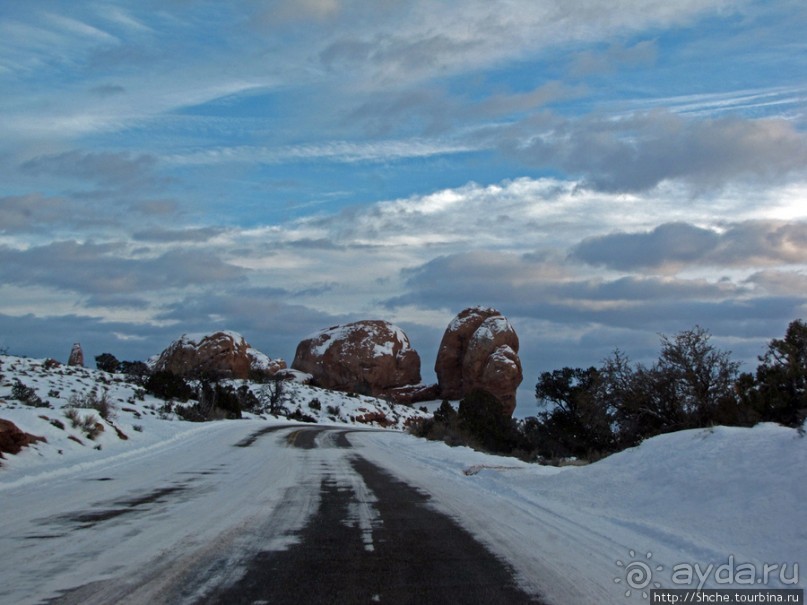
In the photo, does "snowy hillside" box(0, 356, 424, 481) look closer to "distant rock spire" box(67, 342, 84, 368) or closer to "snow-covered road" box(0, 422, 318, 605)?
"snow-covered road" box(0, 422, 318, 605)

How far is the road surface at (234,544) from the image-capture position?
5.80 meters

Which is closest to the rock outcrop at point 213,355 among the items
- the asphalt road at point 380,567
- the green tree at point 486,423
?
the green tree at point 486,423

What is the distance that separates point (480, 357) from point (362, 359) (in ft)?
45.6

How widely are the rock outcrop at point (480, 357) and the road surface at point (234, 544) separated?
2178 inches

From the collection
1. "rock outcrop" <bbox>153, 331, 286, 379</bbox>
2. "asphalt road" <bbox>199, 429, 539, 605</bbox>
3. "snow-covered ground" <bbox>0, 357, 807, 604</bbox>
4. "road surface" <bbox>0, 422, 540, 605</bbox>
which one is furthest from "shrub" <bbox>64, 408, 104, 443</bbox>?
"rock outcrop" <bbox>153, 331, 286, 379</bbox>

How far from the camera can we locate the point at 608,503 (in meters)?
10.8

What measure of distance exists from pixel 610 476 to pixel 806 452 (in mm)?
Answer: 3711

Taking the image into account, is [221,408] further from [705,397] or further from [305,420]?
[705,397]

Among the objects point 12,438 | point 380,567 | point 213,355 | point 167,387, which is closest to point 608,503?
point 380,567

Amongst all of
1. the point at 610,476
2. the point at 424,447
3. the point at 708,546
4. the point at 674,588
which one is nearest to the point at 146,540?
the point at 674,588

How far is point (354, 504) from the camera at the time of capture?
1092 centimetres

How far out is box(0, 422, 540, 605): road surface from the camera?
19.0 feet

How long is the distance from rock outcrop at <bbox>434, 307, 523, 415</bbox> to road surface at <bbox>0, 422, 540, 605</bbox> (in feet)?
182

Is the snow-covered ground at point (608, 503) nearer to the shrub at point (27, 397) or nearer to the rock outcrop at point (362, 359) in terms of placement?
the shrub at point (27, 397)
